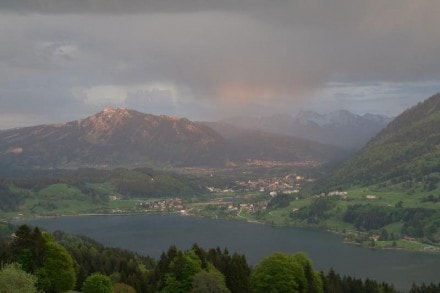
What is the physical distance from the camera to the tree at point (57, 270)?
150ft

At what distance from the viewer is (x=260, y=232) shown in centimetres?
16038

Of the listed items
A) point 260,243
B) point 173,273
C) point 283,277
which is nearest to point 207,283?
point 173,273

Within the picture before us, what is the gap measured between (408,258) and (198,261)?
278 ft

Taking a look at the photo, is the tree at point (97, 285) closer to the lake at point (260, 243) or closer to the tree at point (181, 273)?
the tree at point (181, 273)

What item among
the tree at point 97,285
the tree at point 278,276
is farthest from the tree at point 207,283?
the tree at point 97,285

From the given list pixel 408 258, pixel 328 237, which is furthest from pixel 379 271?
pixel 328 237

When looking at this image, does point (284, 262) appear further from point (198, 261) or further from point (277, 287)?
point (198, 261)

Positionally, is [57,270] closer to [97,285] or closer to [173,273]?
[97,285]

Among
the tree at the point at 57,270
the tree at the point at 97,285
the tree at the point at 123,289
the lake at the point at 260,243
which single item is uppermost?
the tree at the point at 57,270

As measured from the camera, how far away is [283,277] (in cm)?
5178

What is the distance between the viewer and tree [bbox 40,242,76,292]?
45719 millimetres

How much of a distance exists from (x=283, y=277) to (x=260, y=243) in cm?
8703

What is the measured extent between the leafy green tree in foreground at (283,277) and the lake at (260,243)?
47.6 meters

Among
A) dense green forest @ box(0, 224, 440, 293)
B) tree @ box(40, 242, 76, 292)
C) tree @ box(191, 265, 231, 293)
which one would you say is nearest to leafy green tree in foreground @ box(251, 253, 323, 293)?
dense green forest @ box(0, 224, 440, 293)
